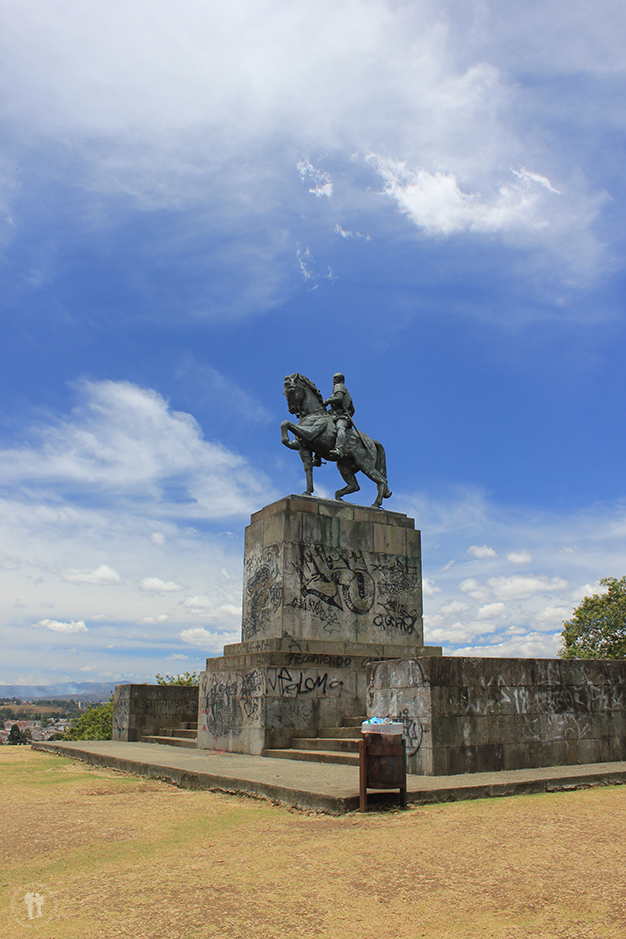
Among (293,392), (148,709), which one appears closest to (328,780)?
(293,392)

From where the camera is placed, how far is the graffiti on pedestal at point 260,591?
1425cm

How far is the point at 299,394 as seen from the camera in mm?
16578

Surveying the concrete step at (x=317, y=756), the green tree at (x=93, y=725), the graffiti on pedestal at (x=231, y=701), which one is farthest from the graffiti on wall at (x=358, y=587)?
the green tree at (x=93, y=725)

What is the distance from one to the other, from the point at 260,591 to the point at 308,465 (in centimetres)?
302

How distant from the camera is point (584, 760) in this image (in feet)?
33.0

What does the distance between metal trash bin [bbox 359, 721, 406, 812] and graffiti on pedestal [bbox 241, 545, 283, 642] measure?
287 inches

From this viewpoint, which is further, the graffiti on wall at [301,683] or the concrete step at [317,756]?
the graffiti on wall at [301,683]

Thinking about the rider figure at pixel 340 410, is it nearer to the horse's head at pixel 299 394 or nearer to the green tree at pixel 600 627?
the horse's head at pixel 299 394

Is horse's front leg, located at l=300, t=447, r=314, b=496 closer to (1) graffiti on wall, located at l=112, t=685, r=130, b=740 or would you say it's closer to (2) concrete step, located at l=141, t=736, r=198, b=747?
(2) concrete step, located at l=141, t=736, r=198, b=747

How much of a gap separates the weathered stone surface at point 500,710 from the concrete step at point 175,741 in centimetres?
687

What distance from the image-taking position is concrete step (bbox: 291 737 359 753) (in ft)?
35.6

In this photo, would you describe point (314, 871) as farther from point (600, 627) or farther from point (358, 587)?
point (600, 627)

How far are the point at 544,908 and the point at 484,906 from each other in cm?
33

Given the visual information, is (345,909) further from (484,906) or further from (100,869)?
(100,869)
